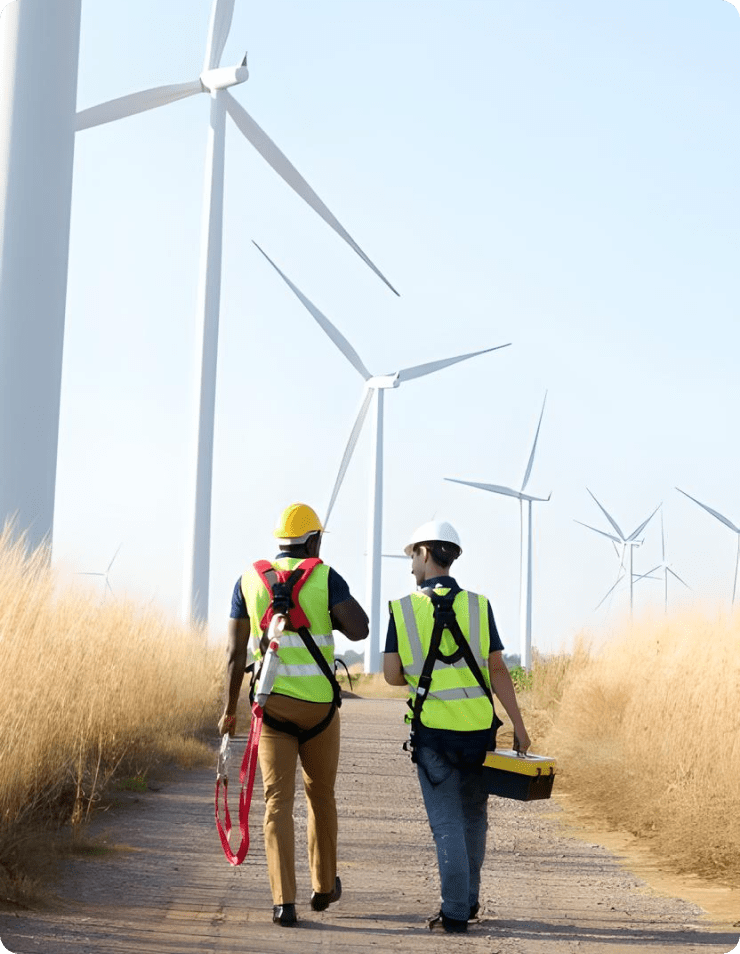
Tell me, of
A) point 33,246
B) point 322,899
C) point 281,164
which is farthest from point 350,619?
point 281,164

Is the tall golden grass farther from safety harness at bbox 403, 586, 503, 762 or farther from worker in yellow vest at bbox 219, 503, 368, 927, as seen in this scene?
worker in yellow vest at bbox 219, 503, 368, 927

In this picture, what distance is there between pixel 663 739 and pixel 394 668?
5.03 meters

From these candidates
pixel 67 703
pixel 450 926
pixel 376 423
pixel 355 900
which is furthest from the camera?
pixel 376 423

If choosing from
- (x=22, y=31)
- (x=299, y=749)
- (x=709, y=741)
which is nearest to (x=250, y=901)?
(x=299, y=749)

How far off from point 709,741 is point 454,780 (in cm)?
378

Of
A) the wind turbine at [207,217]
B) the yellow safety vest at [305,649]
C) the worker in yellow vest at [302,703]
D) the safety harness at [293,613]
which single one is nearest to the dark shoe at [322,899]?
the worker in yellow vest at [302,703]

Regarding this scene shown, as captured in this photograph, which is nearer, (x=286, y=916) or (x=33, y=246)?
(x=286, y=916)

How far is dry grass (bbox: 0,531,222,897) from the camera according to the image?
7.78 m

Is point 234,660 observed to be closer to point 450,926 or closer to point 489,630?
point 489,630

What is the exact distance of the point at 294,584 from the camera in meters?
6.57

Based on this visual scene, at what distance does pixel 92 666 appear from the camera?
1123 centimetres

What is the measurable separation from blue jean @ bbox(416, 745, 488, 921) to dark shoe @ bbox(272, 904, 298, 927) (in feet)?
2.48

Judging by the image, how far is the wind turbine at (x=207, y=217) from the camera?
72.6ft

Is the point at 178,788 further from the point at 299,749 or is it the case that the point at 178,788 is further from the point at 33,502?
the point at 299,749
